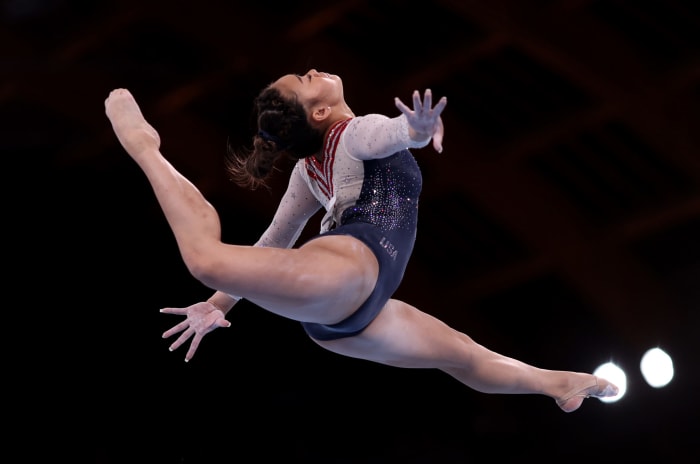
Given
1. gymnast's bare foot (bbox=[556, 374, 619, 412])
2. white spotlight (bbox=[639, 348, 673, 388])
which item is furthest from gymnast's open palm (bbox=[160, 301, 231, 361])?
white spotlight (bbox=[639, 348, 673, 388])

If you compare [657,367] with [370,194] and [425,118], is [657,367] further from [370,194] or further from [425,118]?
[425,118]

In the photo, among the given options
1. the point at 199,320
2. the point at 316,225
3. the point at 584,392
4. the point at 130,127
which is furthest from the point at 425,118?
the point at 316,225

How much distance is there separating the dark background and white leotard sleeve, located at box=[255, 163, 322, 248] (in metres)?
2.56

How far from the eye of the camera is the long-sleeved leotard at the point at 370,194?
8.80ft

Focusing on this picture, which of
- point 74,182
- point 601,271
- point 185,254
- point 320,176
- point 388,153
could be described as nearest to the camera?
point 185,254

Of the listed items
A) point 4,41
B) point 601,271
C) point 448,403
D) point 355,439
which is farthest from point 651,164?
point 4,41

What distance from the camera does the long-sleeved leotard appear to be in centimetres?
268

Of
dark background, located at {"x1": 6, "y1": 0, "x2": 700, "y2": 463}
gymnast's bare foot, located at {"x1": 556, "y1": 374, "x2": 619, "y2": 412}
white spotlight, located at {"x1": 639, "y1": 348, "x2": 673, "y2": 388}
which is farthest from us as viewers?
white spotlight, located at {"x1": 639, "y1": 348, "x2": 673, "y2": 388}

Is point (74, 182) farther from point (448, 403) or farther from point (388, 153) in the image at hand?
point (388, 153)

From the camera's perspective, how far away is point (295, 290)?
8.08 feet

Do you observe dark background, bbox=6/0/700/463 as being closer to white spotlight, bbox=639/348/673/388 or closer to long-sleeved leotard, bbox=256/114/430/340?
white spotlight, bbox=639/348/673/388

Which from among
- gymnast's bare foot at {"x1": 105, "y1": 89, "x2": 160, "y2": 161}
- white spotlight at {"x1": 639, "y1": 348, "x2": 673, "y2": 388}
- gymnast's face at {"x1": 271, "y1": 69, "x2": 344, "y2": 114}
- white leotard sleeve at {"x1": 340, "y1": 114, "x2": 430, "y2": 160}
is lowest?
gymnast's bare foot at {"x1": 105, "y1": 89, "x2": 160, "y2": 161}

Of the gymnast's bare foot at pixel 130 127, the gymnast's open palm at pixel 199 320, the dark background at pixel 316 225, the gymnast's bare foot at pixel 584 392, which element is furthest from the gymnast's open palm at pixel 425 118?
the dark background at pixel 316 225

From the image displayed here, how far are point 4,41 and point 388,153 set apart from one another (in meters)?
3.98
